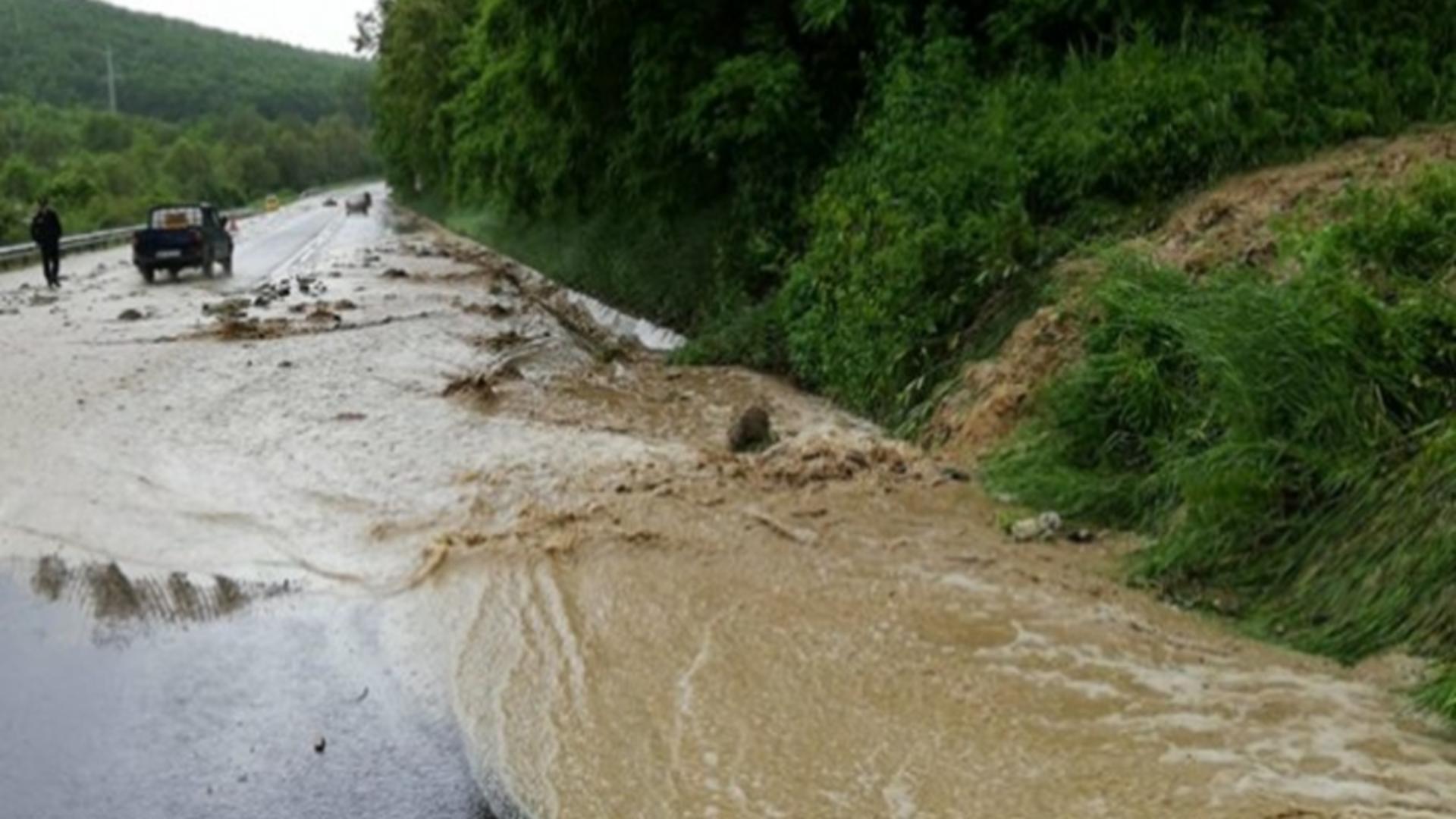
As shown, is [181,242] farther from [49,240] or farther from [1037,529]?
[1037,529]

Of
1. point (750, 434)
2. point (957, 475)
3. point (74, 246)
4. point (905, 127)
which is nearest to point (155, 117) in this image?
point (74, 246)

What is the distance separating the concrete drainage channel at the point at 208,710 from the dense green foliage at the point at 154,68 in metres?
118

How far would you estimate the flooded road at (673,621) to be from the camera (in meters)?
5.02

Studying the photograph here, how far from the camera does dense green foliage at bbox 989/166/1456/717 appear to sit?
19.1ft

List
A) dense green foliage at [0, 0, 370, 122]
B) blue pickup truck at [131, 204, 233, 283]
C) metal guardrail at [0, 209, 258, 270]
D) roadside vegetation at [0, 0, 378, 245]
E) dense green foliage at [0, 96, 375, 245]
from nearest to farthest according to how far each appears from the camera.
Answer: blue pickup truck at [131, 204, 233, 283], metal guardrail at [0, 209, 258, 270], dense green foliage at [0, 96, 375, 245], roadside vegetation at [0, 0, 378, 245], dense green foliage at [0, 0, 370, 122]

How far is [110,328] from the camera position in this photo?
2041cm

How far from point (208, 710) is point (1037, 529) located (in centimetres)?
437

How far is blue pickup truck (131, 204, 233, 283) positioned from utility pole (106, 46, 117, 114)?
101 m

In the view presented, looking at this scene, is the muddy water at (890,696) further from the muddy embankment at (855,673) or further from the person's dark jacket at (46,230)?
the person's dark jacket at (46,230)

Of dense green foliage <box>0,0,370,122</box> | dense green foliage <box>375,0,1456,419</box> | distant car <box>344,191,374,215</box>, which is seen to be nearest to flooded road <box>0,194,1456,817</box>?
dense green foliage <box>375,0,1456,419</box>

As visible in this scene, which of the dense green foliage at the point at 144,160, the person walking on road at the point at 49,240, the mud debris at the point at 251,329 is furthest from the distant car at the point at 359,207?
the mud debris at the point at 251,329

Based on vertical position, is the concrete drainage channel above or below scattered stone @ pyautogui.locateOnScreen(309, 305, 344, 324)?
above

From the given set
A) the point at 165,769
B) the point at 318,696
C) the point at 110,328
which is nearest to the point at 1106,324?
the point at 318,696

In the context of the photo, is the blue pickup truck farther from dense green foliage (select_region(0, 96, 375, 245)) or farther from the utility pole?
the utility pole
